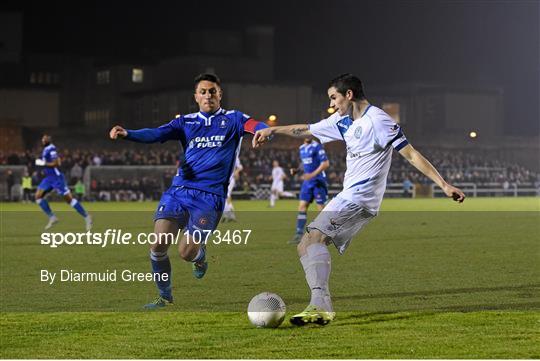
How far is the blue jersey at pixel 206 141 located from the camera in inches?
400

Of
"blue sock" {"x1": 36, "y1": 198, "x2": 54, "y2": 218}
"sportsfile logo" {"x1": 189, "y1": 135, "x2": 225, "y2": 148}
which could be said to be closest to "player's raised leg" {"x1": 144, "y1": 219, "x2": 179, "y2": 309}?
"sportsfile logo" {"x1": 189, "y1": 135, "x2": 225, "y2": 148}

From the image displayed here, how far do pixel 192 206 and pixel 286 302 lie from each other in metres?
1.59

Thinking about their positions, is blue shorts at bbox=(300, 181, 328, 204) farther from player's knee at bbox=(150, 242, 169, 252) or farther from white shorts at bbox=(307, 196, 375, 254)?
white shorts at bbox=(307, 196, 375, 254)

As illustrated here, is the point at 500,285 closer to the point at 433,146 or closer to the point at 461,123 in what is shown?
the point at 433,146

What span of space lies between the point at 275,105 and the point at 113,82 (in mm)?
15889

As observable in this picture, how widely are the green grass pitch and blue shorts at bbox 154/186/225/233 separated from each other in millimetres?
924

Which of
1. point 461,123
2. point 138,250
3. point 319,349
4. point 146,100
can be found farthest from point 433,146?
point 319,349

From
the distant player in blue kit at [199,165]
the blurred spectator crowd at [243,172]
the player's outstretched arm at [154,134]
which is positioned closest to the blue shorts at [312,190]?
the distant player in blue kit at [199,165]

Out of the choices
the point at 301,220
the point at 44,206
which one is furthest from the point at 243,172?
the point at 301,220

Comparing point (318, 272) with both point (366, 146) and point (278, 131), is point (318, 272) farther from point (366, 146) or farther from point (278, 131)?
point (278, 131)

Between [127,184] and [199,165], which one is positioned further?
[127,184]

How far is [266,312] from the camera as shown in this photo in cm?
858

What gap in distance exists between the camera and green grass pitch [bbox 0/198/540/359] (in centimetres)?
775

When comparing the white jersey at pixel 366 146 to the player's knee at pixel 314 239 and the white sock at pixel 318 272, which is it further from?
the white sock at pixel 318 272
